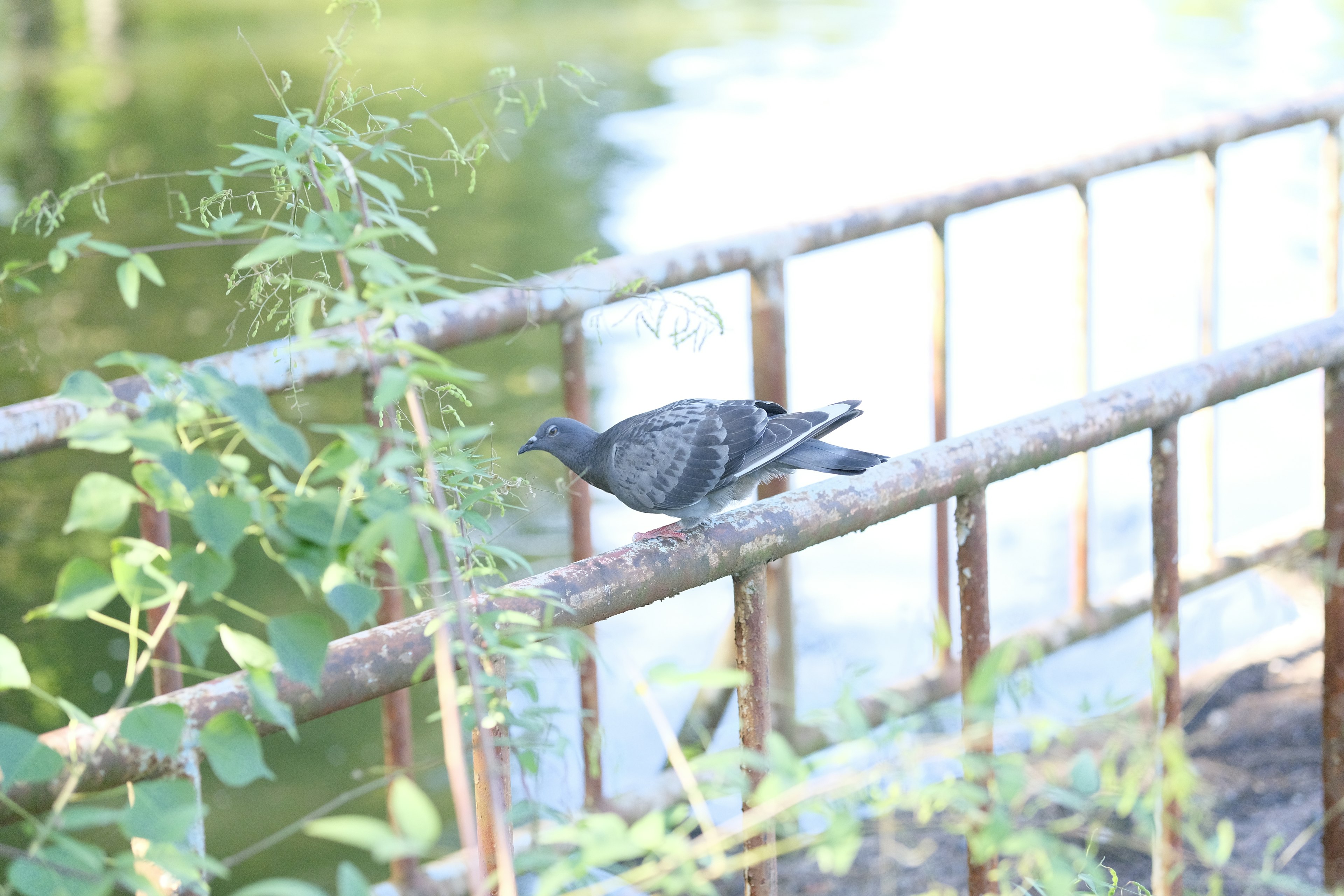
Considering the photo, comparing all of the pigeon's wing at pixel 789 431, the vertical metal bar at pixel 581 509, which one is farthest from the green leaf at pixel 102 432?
the vertical metal bar at pixel 581 509

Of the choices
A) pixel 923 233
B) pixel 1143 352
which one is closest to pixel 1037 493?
pixel 1143 352

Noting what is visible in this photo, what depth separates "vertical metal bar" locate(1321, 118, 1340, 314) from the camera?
312cm

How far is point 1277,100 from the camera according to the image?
3082 millimetres

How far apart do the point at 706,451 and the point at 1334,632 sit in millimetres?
892

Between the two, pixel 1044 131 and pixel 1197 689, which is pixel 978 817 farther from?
pixel 1044 131

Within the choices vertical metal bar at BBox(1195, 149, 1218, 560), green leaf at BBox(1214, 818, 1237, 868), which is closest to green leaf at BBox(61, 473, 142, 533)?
green leaf at BBox(1214, 818, 1237, 868)

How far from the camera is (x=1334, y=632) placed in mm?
1776

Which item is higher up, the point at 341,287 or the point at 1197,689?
the point at 341,287

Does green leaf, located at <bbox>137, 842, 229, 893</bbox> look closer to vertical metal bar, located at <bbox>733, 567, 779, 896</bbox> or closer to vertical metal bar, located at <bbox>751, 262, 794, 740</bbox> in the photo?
vertical metal bar, located at <bbox>733, 567, 779, 896</bbox>

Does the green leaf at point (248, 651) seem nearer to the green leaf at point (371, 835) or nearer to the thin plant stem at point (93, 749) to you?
the thin plant stem at point (93, 749)

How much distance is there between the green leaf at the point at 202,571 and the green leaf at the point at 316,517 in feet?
0.16

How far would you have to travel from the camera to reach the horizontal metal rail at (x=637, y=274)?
1.66 metres

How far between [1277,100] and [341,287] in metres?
2.47

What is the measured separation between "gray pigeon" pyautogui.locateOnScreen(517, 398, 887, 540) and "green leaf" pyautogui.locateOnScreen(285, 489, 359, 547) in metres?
0.94
